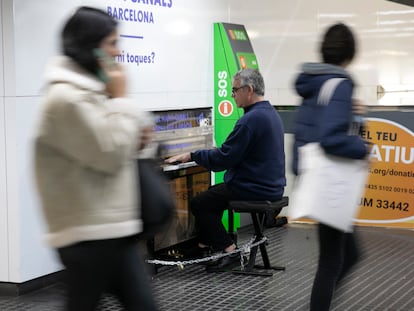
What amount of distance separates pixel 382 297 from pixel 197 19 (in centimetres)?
275

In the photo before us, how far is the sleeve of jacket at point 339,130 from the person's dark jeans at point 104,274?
1176 mm

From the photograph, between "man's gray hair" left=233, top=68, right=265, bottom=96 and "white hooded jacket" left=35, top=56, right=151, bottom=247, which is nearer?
"white hooded jacket" left=35, top=56, right=151, bottom=247

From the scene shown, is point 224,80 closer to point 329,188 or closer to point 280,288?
point 280,288

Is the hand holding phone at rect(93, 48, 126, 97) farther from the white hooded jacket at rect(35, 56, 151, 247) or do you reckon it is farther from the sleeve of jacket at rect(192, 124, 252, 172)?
the sleeve of jacket at rect(192, 124, 252, 172)

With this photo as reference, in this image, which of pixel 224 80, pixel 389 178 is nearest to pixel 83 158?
pixel 224 80

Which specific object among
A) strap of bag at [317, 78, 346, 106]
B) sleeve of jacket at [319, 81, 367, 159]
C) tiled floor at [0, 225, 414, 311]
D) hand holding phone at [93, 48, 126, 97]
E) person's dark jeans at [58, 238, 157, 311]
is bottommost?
tiled floor at [0, 225, 414, 311]

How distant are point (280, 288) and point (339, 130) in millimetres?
1894

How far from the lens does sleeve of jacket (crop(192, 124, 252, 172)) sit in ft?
15.4

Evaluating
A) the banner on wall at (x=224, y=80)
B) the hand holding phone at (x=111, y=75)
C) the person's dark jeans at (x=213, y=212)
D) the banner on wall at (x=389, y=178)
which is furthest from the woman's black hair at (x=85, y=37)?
the banner on wall at (x=389, y=178)

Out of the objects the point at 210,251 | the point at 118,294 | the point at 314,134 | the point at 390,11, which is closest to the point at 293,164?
the point at 314,134

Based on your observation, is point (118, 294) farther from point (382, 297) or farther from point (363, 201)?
point (363, 201)

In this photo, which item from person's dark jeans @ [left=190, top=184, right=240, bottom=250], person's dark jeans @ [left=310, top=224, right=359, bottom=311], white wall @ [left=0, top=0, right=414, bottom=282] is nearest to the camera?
person's dark jeans @ [left=310, top=224, right=359, bottom=311]

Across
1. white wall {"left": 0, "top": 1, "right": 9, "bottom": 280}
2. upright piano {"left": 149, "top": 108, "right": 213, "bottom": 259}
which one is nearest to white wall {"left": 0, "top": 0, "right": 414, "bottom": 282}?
white wall {"left": 0, "top": 1, "right": 9, "bottom": 280}

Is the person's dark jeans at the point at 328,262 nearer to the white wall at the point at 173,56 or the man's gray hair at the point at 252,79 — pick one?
the white wall at the point at 173,56
